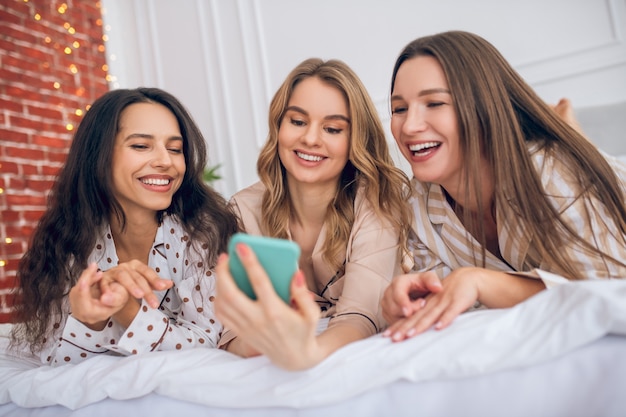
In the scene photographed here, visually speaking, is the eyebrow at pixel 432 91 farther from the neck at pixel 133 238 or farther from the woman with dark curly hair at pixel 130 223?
the neck at pixel 133 238

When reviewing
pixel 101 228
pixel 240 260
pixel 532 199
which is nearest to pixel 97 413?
pixel 240 260

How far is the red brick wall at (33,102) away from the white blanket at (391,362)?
230 centimetres

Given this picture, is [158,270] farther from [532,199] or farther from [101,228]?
[532,199]

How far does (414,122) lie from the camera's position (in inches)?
52.4

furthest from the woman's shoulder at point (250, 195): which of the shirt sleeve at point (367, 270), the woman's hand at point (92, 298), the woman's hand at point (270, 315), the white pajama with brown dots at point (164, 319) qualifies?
the woman's hand at point (270, 315)

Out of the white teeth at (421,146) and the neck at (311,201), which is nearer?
the white teeth at (421,146)

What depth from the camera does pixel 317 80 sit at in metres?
1.66

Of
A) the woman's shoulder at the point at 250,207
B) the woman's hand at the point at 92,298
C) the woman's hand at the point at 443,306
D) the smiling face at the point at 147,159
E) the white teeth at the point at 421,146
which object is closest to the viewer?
the woman's hand at the point at 443,306

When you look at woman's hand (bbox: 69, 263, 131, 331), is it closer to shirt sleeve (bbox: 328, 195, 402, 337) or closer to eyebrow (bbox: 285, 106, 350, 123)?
shirt sleeve (bbox: 328, 195, 402, 337)

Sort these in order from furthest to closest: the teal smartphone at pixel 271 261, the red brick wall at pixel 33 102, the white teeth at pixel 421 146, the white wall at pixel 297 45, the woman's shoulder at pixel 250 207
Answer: the red brick wall at pixel 33 102, the white wall at pixel 297 45, the woman's shoulder at pixel 250 207, the white teeth at pixel 421 146, the teal smartphone at pixel 271 261

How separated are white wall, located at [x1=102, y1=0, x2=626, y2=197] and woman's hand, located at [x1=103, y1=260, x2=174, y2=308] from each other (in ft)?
4.49

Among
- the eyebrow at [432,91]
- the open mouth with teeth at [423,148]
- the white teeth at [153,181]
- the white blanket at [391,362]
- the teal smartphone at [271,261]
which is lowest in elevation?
the white blanket at [391,362]

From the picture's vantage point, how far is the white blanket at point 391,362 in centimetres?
75

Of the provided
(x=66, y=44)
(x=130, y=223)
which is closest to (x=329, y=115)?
(x=130, y=223)
